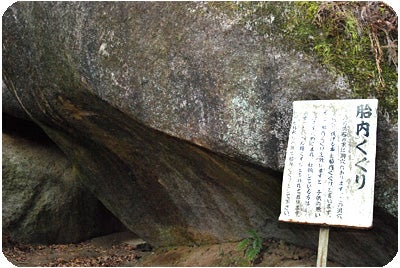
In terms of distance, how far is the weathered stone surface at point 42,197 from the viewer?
809 cm

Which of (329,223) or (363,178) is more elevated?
(363,178)

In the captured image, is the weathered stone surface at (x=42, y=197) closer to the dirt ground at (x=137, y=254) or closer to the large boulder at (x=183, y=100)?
the dirt ground at (x=137, y=254)

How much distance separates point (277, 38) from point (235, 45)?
0.41 m

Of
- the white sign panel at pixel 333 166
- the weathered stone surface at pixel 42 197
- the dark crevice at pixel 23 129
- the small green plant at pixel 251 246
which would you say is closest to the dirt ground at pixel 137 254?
the small green plant at pixel 251 246

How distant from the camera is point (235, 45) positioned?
5152 millimetres

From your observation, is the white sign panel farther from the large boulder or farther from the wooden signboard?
the large boulder

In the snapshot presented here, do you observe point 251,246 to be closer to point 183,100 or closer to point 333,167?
point 183,100

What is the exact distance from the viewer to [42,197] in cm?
826

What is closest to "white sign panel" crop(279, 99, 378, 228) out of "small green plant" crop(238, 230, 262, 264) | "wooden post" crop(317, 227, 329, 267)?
"wooden post" crop(317, 227, 329, 267)

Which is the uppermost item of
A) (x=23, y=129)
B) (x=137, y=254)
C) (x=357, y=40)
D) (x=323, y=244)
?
(x=357, y=40)

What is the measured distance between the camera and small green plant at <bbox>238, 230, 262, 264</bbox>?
594 centimetres

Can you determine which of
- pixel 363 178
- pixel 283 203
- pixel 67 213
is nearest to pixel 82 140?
pixel 67 213

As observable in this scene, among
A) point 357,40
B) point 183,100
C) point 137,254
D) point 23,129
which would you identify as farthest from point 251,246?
point 23,129

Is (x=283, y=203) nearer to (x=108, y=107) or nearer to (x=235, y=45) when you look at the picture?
(x=235, y=45)
